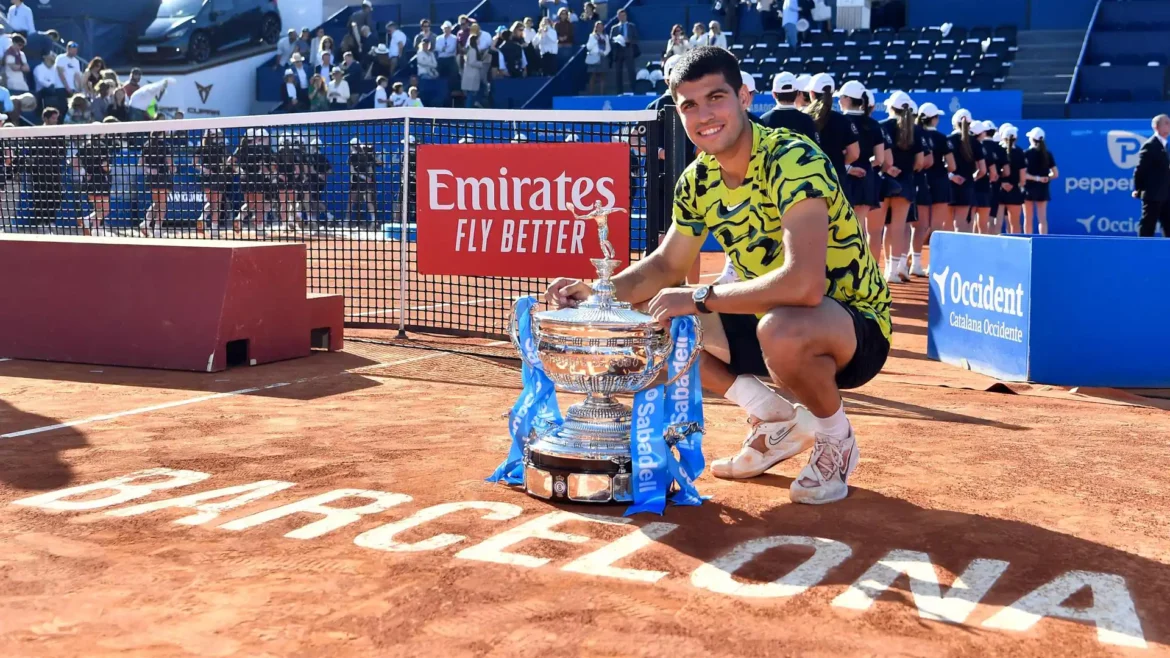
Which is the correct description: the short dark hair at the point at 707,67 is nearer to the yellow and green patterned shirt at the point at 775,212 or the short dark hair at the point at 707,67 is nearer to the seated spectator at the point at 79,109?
the yellow and green patterned shirt at the point at 775,212

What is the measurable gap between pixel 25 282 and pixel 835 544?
593 centimetres

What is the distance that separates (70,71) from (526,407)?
69.7ft

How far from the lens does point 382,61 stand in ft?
86.8

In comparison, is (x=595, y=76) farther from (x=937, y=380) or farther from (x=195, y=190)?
(x=937, y=380)

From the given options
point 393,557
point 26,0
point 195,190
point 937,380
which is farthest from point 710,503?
point 26,0

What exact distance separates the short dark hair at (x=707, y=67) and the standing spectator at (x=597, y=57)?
20.5 meters

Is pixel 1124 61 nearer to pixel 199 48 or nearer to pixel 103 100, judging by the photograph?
pixel 103 100

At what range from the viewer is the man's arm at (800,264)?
3.88 metres

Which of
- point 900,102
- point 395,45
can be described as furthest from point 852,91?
point 395,45

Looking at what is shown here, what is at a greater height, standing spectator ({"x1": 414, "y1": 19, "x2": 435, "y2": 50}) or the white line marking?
standing spectator ({"x1": 414, "y1": 19, "x2": 435, "y2": 50})

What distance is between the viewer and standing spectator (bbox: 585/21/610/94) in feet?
79.8

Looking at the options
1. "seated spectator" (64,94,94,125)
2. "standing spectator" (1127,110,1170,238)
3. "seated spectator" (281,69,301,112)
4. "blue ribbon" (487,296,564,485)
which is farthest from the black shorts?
"seated spectator" (281,69,301,112)

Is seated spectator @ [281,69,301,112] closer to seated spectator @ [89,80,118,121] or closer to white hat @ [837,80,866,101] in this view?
seated spectator @ [89,80,118,121]

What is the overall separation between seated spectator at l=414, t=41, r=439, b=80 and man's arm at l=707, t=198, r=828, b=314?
22149 mm
